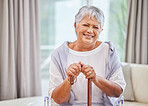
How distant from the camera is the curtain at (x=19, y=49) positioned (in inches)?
82.3

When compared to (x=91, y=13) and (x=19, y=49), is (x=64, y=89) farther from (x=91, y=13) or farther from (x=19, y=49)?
(x=19, y=49)

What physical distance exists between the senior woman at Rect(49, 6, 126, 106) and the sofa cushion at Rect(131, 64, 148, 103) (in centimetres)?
69

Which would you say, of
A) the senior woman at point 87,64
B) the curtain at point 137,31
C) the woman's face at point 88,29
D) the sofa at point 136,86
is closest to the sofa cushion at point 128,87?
the sofa at point 136,86

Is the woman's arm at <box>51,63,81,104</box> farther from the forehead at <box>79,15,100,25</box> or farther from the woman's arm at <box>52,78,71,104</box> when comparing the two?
the forehead at <box>79,15,100,25</box>

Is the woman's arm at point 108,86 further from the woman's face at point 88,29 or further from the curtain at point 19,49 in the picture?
the curtain at point 19,49

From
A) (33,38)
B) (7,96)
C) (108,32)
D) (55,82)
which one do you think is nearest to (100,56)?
(55,82)

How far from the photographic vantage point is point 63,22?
2865mm

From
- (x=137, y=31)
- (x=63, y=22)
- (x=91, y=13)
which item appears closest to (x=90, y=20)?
(x=91, y=13)

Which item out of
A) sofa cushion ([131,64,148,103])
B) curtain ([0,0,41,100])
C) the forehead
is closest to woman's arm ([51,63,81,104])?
the forehead

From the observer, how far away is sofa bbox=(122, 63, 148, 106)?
6.93ft

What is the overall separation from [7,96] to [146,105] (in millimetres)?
1431

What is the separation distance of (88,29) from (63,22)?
4.93 ft

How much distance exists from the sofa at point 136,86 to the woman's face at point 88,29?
3.03 ft

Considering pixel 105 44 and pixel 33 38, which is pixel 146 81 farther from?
pixel 33 38
